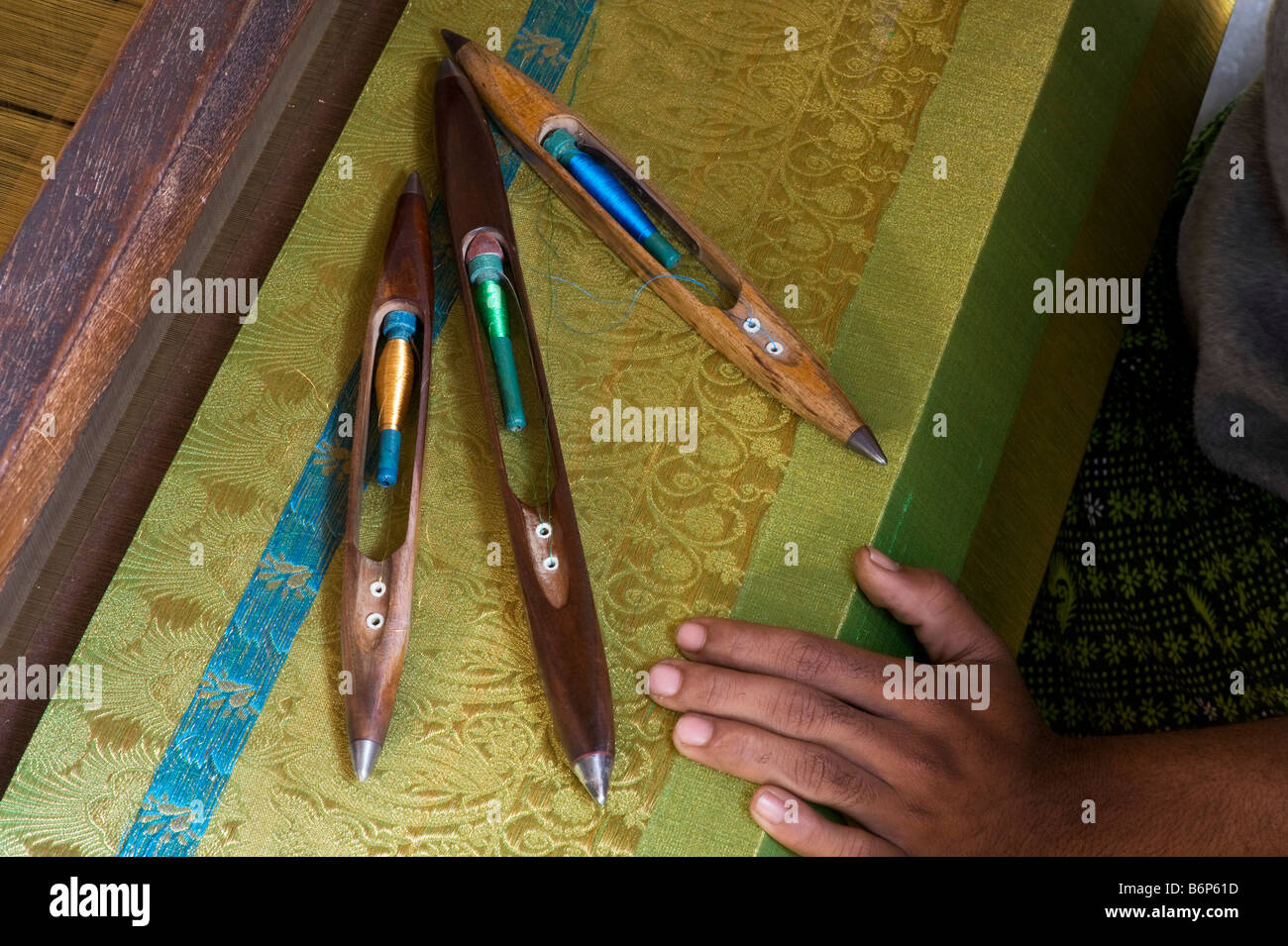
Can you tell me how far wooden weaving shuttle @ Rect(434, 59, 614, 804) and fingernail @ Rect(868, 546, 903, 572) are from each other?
23 centimetres

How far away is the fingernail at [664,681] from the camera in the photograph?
825 mm

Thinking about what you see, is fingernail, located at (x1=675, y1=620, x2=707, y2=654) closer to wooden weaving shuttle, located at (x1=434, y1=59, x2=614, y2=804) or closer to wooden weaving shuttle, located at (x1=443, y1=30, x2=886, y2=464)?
wooden weaving shuttle, located at (x1=434, y1=59, x2=614, y2=804)

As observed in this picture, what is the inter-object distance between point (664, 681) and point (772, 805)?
119mm

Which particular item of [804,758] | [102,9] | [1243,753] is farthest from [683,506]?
[102,9]

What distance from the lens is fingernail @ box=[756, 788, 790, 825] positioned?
80cm

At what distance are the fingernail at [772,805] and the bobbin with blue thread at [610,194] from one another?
431mm

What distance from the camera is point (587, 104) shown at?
1.04 m

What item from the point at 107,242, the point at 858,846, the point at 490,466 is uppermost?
the point at 107,242

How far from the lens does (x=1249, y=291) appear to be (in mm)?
932

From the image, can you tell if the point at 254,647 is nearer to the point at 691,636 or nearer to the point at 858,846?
the point at 691,636

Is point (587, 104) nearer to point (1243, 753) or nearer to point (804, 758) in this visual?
point (804, 758)

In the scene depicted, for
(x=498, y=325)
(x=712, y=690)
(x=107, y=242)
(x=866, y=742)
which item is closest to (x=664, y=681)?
(x=712, y=690)

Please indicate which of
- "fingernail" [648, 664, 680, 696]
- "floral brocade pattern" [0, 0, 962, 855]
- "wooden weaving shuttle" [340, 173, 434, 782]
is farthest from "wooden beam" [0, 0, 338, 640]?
"fingernail" [648, 664, 680, 696]

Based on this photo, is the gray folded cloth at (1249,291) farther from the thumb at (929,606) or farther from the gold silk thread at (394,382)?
the gold silk thread at (394,382)
